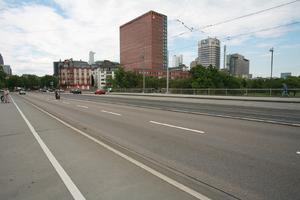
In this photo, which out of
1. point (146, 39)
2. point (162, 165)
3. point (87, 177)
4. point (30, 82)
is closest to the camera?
point (87, 177)

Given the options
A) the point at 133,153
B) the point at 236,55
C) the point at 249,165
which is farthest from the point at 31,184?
the point at 236,55

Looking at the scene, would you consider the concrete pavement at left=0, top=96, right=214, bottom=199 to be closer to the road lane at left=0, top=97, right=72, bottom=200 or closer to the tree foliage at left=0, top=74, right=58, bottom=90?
the road lane at left=0, top=97, right=72, bottom=200

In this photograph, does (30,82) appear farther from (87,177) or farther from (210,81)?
(87,177)

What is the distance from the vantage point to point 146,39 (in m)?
52.5

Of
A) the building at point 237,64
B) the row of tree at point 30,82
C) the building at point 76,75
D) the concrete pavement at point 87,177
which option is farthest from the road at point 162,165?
the row of tree at point 30,82

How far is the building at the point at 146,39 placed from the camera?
4527 centimetres

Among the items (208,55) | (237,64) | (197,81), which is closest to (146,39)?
(208,55)

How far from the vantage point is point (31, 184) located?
480cm

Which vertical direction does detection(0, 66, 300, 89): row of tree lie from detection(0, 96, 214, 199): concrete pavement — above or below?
above

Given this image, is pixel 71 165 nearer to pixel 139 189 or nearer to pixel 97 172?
pixel 97 172

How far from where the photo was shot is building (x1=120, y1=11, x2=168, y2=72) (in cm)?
4527

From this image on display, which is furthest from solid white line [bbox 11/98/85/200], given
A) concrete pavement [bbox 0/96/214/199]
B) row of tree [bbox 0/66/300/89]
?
row of tree [bbox 0/66/300/89]

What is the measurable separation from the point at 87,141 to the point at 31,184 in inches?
148

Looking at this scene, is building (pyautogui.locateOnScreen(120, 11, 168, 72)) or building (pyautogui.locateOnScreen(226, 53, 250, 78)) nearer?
building (pyautogui.locateOnScreen(120, 11, 168, 72))
